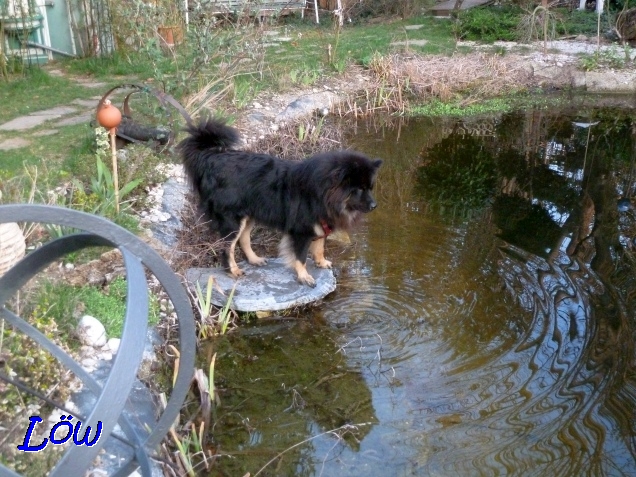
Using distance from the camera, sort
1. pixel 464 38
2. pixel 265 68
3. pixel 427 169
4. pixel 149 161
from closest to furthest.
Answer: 1. pixel 149 161
2. pixel 427 169
3. pixel 265 68
4. pixel 464 38

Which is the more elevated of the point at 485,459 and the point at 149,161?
the point at 149,161

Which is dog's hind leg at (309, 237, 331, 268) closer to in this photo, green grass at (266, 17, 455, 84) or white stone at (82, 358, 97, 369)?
white stone at (82, 358, 97, 369)

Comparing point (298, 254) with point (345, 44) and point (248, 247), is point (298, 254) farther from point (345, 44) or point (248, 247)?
point (345, 44)

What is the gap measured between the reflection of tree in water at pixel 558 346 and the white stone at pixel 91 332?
2072 mm

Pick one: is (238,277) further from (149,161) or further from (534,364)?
(534,364)

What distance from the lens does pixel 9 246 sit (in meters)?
4.06

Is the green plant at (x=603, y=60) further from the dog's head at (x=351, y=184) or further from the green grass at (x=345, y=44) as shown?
the dog's head at (x=351, y=184)

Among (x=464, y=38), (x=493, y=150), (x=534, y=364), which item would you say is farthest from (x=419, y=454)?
(x=464, y=38)

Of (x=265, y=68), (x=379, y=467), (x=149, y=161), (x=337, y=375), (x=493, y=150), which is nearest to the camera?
(x=379, y=467)

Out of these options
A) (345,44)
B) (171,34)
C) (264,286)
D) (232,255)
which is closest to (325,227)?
(264,286)

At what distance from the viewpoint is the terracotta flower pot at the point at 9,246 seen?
4012 millimetres

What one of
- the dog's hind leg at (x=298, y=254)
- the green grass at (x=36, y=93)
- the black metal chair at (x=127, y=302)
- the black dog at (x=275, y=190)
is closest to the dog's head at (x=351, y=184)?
the black dog at (x=275, y=190)

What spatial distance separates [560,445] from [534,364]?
2.67 ft

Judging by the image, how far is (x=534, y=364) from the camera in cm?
459
